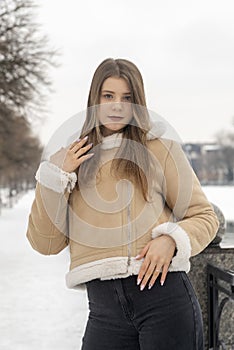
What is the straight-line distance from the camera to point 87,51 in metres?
23.4

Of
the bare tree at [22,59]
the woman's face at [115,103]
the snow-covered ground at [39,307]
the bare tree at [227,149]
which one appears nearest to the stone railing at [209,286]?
the snow-covered ground at [39,307]

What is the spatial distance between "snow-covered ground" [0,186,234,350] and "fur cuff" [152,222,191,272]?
79 cm

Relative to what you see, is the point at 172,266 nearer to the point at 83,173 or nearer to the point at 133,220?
the point at 133,220

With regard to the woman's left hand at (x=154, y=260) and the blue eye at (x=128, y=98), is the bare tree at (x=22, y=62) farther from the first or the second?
the woman's left hand at (x=154, y=260)

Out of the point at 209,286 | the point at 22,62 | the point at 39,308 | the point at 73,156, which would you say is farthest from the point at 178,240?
the point at 22,62

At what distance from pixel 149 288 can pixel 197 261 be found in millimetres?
1131

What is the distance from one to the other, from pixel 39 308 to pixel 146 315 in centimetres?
→ 415

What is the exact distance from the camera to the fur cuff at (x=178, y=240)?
5.05 feet

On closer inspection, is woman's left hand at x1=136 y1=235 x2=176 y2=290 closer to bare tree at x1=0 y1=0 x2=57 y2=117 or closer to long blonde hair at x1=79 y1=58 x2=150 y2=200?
long blonde hair at x1=79 y1=58 x2=150 y2=200

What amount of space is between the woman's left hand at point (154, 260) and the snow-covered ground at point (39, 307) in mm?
817

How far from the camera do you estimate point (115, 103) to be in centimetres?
157

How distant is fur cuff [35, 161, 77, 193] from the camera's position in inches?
60.7

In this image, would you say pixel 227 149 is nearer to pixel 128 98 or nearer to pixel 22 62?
pixel 22 62

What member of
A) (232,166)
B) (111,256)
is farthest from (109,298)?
(232,166)
